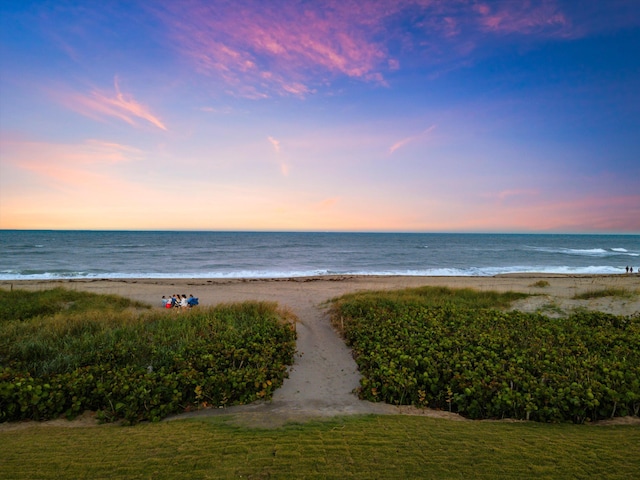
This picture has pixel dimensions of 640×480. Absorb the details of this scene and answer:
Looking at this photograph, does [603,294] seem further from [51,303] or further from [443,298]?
[51,303]

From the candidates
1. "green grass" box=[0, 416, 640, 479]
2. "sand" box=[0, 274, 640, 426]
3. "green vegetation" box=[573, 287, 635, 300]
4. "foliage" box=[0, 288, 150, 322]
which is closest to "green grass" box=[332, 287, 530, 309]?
"sand" box=[0, 274, 640, 426]

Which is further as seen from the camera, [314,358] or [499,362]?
[314,358]

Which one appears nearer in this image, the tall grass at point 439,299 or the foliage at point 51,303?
the foliage at point 51,303

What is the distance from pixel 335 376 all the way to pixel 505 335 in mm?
4743

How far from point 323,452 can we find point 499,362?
17.0 ft

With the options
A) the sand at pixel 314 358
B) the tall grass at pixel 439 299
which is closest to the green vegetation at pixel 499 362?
the sand at pixel 314 358

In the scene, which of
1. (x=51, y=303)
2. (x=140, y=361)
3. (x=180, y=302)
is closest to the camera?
(x=140, y=361)

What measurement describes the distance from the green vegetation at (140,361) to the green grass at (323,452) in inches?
41.8

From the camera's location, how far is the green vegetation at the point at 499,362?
5578mm

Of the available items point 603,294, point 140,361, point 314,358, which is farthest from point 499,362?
point 603,294

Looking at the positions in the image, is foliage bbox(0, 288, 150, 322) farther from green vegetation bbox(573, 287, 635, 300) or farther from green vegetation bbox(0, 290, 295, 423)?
green vegetation bbox(573, 287, 635, 300)

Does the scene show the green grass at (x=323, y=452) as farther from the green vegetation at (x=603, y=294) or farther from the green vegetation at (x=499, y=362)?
the green vegetation at (x=603, y=294)

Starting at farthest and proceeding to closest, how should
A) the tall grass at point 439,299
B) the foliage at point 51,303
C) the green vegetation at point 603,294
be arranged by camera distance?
the green vegetation at point 603,294, the tall grass at point 439,299, the foliage at point 51,303

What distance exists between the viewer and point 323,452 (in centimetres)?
379
